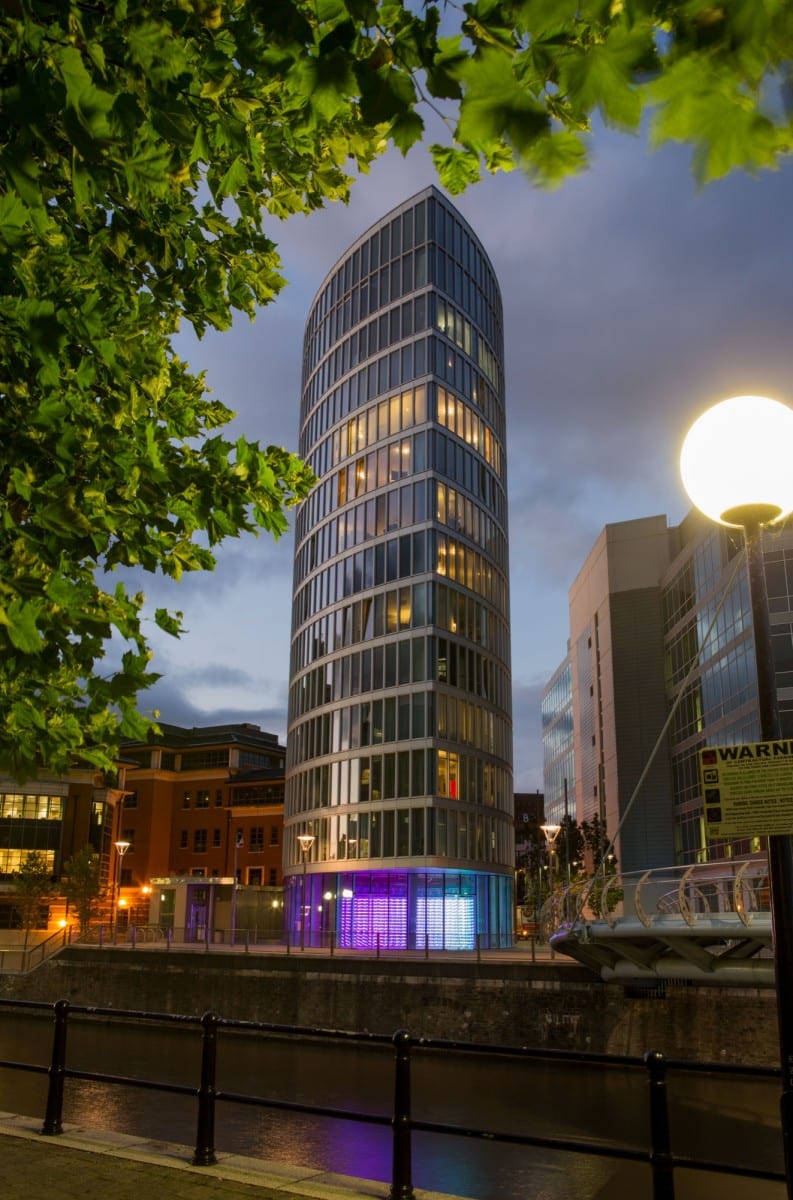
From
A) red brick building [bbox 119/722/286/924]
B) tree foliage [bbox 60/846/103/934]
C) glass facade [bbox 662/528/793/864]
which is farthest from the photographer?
red brick building [bbox 119/722/286/924]

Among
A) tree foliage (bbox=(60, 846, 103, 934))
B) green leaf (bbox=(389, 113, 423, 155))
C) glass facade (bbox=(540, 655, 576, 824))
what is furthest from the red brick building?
green leaf (bbox=(389, 113, 423, 155))

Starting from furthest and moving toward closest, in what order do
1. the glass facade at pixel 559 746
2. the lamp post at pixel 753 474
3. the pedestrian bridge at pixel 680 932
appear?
the glass facade at pixel 559 746
the pedestrian bridge at pixel 680 932
the lamp post at pixel 753 474

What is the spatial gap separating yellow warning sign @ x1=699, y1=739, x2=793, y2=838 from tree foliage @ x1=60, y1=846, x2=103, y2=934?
5812 cm

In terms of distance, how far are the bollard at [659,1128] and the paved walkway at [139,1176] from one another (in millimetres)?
1444

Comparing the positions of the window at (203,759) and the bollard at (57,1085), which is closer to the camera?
the bollard at (57,1085)

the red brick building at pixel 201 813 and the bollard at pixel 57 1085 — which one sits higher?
the red brick building at pixel 201 813

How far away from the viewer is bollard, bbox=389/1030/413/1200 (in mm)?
5348

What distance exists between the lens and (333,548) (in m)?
56.4

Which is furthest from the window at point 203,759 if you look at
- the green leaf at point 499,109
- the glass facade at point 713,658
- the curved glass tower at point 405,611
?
the green leaf at point 499,109

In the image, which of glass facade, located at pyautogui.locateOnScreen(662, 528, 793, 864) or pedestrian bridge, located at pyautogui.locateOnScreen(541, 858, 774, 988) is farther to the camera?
glass facade, located at pyautogui.locateOnScreen(662, 528, 793, 864)

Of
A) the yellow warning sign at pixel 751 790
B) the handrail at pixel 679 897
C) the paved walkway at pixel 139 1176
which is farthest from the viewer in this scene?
the handrail at pixel 679 897

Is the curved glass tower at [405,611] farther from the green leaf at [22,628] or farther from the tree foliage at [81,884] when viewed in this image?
the green leaf at [22,628]

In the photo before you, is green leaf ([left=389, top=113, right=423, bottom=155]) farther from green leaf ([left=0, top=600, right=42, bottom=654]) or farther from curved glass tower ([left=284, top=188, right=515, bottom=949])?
curved glass tower ([left=284, top=188, right=515, bottom=949])

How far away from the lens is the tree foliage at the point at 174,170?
8.60 ft
